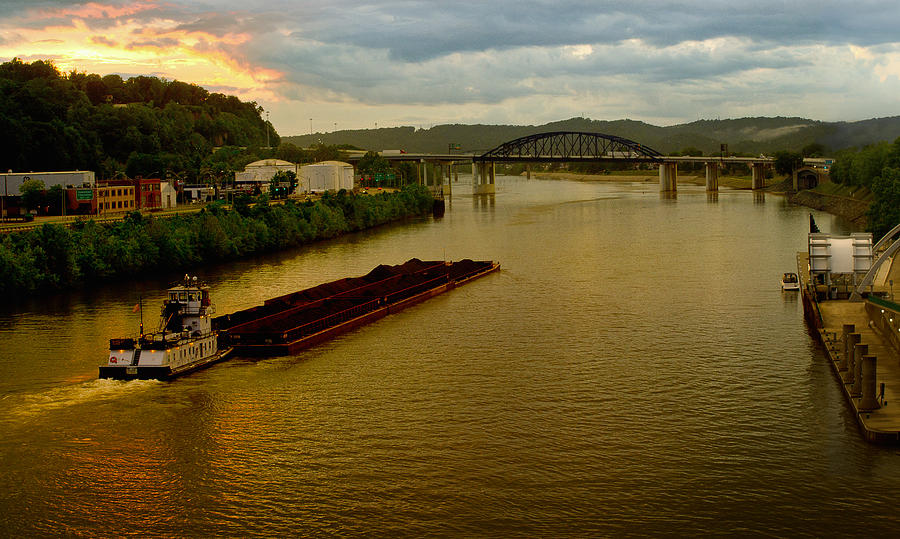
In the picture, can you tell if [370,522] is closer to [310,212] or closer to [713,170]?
[310,212]

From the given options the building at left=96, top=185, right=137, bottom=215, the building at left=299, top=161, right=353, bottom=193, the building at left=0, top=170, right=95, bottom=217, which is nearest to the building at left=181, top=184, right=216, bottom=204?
the building at left=96, top=185, right=137, bottom=215

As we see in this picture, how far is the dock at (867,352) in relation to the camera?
18.1 meters

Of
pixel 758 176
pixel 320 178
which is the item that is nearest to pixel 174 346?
pixel 320 178

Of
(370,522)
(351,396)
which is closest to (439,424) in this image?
(351,396)

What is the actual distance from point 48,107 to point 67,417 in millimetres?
82238

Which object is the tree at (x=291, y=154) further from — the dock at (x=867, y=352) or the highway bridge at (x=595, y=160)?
the dock at (x=867, y=352)

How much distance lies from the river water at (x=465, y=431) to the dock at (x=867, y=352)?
42cm

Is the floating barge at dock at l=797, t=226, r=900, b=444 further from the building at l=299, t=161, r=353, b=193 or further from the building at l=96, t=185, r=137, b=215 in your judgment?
the building at l=299, t=161, r=353, b=193

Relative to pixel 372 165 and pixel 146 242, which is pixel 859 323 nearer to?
pixel 146 242

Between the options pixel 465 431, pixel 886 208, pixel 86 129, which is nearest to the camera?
pixel 465 431

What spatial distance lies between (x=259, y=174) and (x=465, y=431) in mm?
88033

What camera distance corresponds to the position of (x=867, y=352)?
20.4 meters

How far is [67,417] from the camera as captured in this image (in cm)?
2006

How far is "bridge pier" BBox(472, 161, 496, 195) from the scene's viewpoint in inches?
5182
